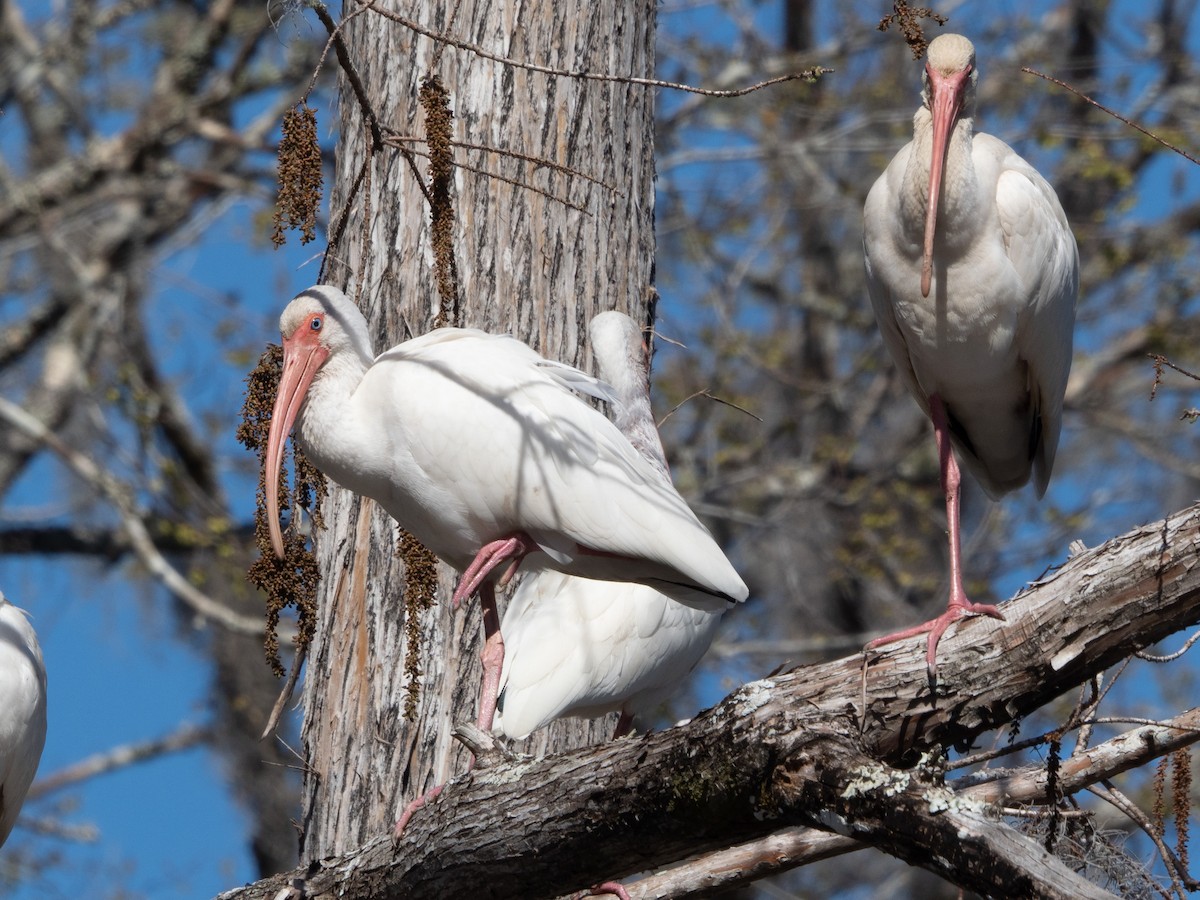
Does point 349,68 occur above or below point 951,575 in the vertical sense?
above

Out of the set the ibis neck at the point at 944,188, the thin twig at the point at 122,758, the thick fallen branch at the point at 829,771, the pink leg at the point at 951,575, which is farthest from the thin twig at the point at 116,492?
the thick fallen branch at the point at 829,771

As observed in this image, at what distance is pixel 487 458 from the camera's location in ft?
14.4

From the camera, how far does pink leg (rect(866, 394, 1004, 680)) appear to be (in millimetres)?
3520

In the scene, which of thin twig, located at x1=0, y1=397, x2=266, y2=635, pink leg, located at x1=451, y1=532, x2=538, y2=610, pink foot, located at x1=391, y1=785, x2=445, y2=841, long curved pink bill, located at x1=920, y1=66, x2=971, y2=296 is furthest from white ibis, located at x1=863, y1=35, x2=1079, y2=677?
thin twig, located at x1=0, y1=397, x2=266, y2=635

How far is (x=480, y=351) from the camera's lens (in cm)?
449

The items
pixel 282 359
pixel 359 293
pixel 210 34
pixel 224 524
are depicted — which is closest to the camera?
pixel 282 359

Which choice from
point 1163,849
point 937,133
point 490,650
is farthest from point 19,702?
point 1163,849

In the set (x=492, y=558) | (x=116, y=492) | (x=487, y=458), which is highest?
(x=116, y=492)

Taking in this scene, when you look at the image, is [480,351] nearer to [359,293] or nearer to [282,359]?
[282,359]

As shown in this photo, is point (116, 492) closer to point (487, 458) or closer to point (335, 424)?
point (335, 424)

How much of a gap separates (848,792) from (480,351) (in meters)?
1.96

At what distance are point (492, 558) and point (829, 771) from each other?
5.36ft

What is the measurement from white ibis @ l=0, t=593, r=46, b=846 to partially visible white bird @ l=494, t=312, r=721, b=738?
173cm

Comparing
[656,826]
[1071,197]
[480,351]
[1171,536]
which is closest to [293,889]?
[656,826]
